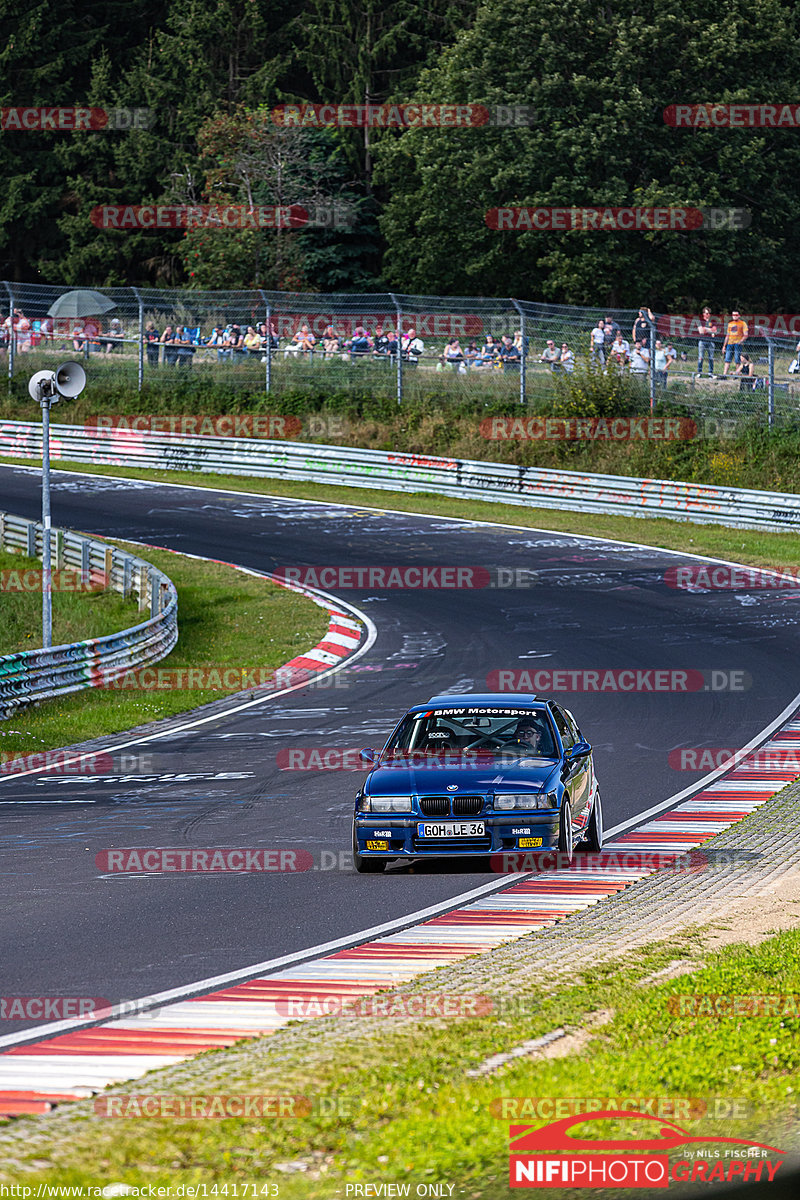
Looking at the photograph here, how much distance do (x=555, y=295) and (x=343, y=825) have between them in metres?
40.7

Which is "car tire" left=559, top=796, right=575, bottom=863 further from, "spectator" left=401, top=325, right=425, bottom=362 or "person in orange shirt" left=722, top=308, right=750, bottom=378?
"spectator" left=401, top=325, right=425, bottom=362

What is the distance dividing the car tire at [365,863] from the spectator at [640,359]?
28221 mm

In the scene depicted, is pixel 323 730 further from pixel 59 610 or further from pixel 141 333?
pixel 141 333

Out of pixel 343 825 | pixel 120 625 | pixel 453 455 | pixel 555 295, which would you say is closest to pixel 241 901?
pixel 343 825

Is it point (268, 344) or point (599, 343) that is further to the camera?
point (268, 344)

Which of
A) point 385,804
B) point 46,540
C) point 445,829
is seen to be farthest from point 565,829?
point 46,540

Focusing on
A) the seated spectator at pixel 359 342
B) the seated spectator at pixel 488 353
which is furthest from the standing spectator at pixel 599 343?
the seated spectator at pixel 359 342

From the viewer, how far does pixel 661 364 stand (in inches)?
1469

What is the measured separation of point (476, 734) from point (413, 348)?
30.3 metres

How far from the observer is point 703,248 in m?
51.3

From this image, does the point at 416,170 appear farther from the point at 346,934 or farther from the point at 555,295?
the point at 346,934

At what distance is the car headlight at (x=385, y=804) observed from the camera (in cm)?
1138

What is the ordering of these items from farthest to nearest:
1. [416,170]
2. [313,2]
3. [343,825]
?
[313,2] → [416,170] → [343,825]

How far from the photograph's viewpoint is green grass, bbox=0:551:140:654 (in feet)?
86.5
